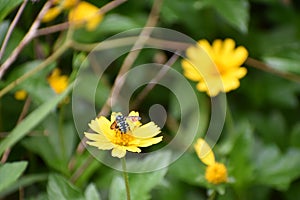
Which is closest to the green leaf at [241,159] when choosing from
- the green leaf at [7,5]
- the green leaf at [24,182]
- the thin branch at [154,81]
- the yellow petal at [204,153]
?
the yellow petal at [204,153]

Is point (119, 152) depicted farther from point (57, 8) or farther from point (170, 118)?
point (170, 118)

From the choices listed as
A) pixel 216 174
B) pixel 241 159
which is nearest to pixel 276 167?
pixel 241 159

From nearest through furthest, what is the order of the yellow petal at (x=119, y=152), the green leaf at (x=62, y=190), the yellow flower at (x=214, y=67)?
1. the yellow petal at (x=119, y=152)
2. the green leaf at (x=62, y=190)
3. the yellow flower at (x=214, y=67)

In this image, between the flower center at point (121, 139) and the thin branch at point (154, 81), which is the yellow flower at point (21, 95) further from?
the flower center at point (121, 139)

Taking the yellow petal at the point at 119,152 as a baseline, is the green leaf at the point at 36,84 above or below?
below

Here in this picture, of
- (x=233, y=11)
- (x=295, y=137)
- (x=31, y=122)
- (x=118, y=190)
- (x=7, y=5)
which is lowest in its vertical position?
(x=295, y=137)
